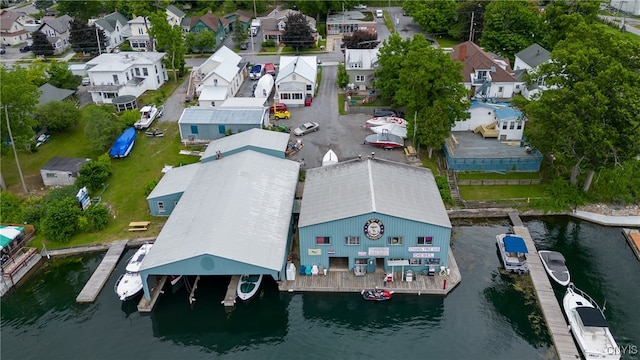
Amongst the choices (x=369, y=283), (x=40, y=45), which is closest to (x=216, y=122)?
(x=369, y=283)

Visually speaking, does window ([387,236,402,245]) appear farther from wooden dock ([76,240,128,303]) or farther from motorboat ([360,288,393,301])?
wooden dock ([76,240,128,303])

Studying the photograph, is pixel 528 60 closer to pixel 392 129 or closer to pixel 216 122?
pixel 392 129

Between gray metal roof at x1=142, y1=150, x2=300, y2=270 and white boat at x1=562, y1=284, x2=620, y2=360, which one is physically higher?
gray metal roof at x1=142, y1=150, x2=300, y2=270

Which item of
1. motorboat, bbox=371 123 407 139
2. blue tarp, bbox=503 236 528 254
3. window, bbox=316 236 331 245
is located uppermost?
motorboat, bbox=371 123 407 139

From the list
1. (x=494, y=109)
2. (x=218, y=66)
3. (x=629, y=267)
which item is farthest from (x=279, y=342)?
(x=218, y=66)

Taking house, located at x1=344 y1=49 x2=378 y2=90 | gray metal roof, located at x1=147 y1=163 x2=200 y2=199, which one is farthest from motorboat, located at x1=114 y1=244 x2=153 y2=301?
house, located at x1=344 y1=49 x2=378 y2=90

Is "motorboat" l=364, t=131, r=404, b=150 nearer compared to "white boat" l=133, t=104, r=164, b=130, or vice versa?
"motorboat" l=364, t=131, r=404, b=150

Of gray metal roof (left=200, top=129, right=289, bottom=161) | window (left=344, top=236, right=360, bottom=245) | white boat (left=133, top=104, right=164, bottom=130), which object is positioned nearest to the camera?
window (left=344, top=236, right=360, bottom=245)

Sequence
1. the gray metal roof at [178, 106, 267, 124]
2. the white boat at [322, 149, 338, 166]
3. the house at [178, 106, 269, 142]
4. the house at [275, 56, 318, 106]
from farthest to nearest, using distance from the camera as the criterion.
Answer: the house at [275, 56, 318, 106]
the gray metal roof at [178, 106, 267, 124]
the house at [178, 106, 269, 142]
the white boat at [322, 149, 338, 166]

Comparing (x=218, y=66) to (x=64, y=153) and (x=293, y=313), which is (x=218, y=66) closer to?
(x=64, y=153)
